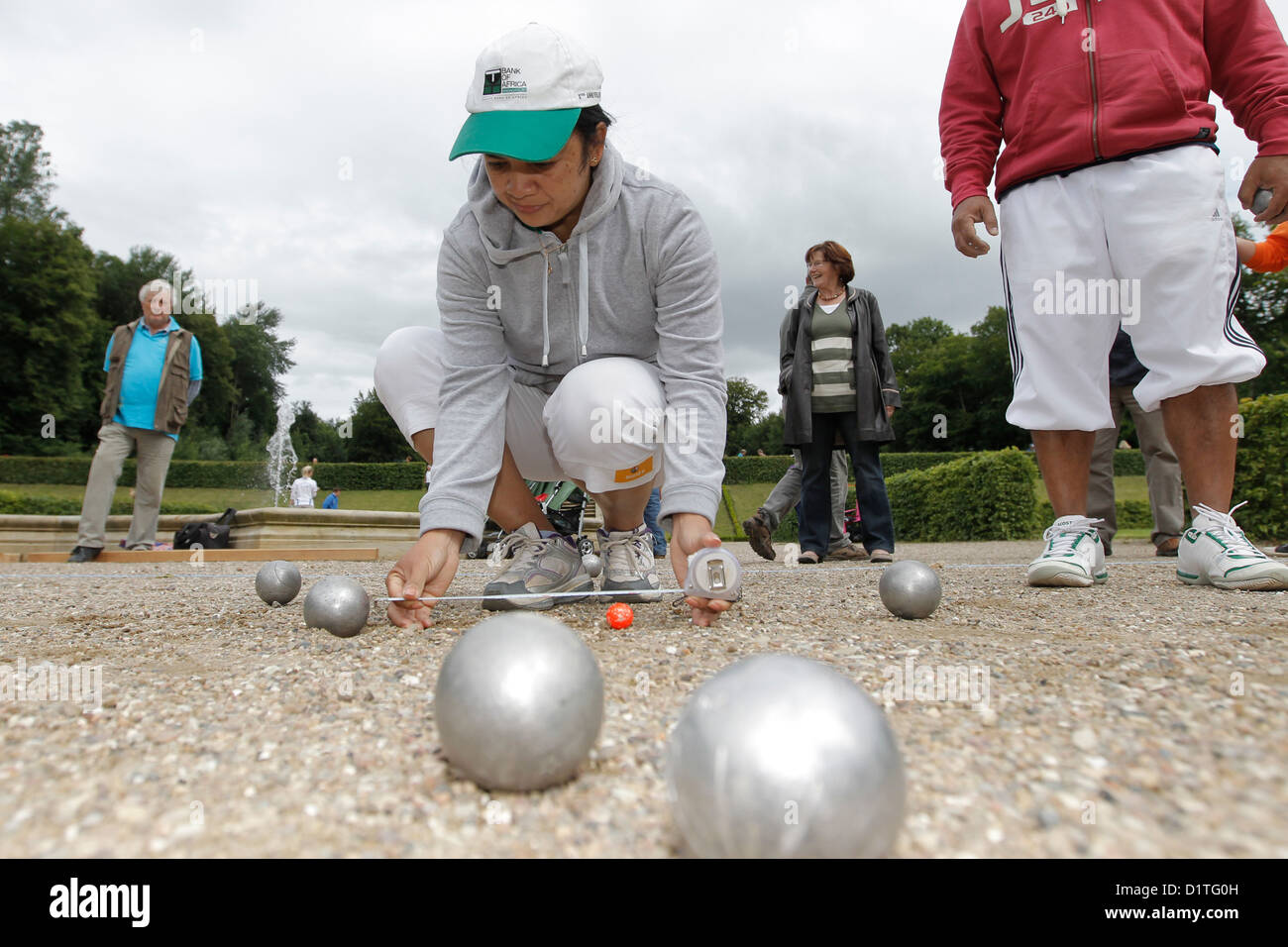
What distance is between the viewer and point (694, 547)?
2.40m

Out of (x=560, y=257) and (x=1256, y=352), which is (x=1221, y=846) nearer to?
(x=560, y=257)

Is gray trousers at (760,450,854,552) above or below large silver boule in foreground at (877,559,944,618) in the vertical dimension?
above

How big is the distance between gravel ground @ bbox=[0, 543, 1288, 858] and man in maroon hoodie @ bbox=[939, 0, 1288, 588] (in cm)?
85

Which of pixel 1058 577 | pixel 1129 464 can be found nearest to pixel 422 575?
pixel 1058 577

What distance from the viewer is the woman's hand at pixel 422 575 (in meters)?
2.33

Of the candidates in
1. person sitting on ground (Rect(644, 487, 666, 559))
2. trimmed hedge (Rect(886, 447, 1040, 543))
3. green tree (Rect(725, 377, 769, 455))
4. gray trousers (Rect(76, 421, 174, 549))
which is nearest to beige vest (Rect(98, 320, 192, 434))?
gray trousers (Rect(76, 421, 174, 549))

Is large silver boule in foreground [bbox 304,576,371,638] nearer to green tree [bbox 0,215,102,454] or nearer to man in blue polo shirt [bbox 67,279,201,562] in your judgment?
man in blue polo shirt [bbox 67,279,201,562]

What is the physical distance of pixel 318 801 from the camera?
115 cm

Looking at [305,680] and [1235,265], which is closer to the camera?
[305,680]

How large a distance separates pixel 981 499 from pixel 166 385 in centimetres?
977

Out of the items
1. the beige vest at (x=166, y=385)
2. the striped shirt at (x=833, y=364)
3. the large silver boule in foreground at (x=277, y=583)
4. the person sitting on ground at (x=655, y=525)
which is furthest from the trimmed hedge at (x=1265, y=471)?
the beige vest at (x=166, y=385)

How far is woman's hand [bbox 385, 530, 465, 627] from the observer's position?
7.65ft
